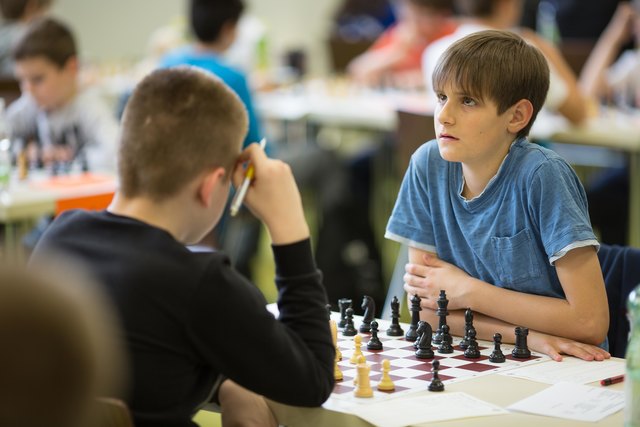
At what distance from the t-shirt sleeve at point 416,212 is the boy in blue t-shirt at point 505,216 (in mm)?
24

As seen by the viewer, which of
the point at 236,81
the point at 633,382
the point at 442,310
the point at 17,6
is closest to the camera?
the point at 633,382

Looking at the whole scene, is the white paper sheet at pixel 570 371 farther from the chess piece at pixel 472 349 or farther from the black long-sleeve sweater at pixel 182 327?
the black long-sleeve sweater at pixel 182 327

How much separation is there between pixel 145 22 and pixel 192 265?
319 inches

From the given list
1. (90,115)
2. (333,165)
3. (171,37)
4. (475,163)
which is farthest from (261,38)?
(475,163)

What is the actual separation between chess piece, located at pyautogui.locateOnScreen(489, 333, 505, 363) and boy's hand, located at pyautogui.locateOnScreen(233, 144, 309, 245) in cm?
46

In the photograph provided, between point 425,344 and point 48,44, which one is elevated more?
point 48,44

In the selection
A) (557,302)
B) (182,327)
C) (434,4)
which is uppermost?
(434,4)

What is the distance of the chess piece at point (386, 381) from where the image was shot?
190 cm

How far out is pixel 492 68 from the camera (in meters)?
2.22

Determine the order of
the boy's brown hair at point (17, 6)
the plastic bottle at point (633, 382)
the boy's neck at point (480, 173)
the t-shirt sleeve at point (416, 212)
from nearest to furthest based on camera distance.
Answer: the plastic bottle at point (633, 382) → the boy's neck at point (480, 173) → the t-shirt sleeve at point (416, 212) → the boy's brown hair at point (17, 6)

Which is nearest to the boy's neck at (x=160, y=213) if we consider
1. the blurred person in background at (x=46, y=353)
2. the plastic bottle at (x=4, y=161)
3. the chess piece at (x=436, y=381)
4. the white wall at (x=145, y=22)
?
the chess piece at (x=436, y=381)

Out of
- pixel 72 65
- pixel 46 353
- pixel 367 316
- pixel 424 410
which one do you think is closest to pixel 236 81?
pixel 72 65

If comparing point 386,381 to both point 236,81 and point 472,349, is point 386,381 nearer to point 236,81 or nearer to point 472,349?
point 472,349

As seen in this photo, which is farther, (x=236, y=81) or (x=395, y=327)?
(x=236, y=81)
